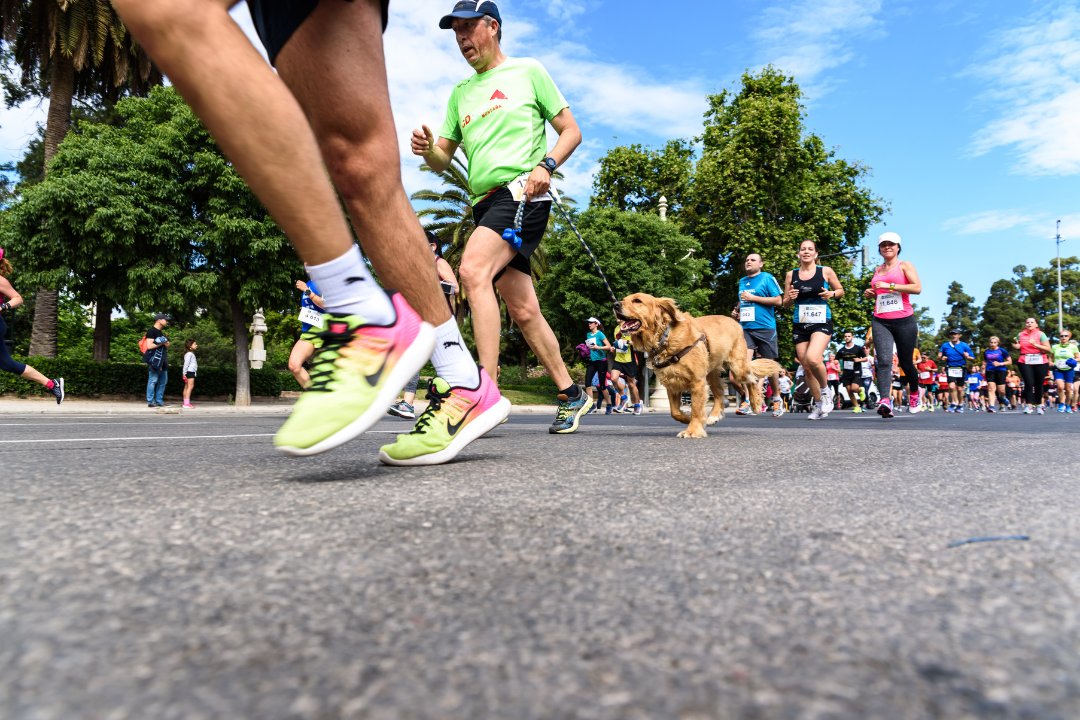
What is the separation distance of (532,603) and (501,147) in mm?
3766

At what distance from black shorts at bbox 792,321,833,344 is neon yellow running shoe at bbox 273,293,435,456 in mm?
8647

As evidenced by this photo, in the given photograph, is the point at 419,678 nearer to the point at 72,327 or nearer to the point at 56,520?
the point at 56,520

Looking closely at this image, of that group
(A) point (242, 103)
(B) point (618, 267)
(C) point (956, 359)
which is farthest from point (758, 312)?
(B) point (618, 267)

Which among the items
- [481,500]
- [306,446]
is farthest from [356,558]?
[306,446]

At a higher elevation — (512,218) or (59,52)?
(59,52)

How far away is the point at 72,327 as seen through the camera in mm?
32219

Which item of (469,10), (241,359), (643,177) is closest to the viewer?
(469,10)

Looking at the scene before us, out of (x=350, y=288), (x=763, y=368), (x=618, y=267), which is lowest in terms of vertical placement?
(x=763, y=368)

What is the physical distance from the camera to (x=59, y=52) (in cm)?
2030

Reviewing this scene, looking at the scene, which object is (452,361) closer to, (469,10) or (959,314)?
(469,10)

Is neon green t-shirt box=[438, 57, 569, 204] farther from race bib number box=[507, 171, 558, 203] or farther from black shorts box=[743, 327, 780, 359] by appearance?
black shorts box=[743, 327, 780, 359]

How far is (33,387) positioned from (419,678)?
2083 centimetres

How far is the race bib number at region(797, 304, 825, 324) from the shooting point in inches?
377

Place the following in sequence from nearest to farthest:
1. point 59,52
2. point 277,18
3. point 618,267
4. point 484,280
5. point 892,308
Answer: point 277,18 < point 484,280 < point 892,308 < point 59,52 < point 618,267
